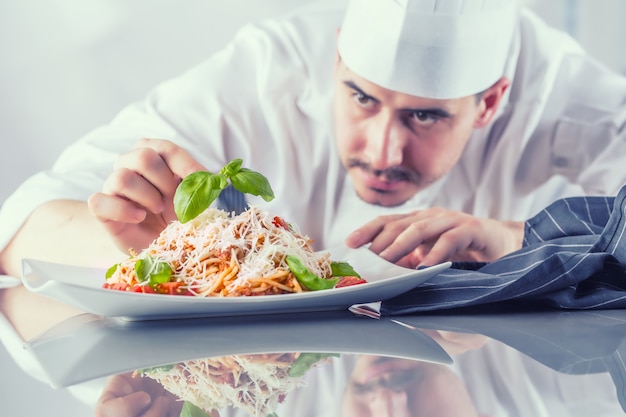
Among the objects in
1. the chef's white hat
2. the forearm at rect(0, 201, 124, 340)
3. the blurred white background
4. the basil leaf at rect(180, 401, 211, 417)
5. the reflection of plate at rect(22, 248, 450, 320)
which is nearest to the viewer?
the basil leaf at rect(180, 401, 211, 417)

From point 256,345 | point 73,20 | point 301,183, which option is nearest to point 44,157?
point 73,20

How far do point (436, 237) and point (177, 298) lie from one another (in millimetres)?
888

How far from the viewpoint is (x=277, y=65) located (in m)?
2.20

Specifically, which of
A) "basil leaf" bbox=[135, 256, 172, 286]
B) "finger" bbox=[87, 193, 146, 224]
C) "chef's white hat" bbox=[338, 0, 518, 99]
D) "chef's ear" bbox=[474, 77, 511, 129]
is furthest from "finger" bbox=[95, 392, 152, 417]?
"chef's ear" bbox=[474, 77, 511, 129]

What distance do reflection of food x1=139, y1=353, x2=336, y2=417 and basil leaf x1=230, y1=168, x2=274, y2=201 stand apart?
0.29 metres

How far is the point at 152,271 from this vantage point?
1056 mm

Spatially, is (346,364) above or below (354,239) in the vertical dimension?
above

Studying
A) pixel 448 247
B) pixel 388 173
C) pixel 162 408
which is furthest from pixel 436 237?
pixel 162 408

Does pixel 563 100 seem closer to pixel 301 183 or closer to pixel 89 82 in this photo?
pixel 301 183

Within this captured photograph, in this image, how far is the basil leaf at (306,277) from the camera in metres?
1.06

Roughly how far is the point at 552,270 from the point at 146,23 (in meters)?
1.26

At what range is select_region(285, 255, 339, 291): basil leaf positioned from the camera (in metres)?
1.06

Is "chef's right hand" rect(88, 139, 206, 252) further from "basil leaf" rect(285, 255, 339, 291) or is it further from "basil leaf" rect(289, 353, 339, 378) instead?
"basil leaf" rect(289, 353, 339, 378)

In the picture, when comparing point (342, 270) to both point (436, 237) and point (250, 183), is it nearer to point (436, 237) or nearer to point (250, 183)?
point (250, 183)
